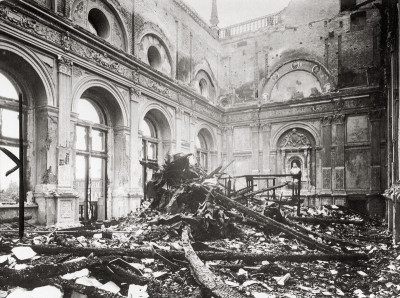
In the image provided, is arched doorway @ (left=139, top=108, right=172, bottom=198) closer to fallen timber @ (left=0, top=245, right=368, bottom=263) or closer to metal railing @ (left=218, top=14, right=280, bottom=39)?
metal railing @ (left=218, top=14, right=280, bottom=39)

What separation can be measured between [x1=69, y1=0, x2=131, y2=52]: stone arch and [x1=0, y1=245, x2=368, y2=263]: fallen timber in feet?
23.5

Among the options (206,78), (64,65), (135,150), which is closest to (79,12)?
(64,65)

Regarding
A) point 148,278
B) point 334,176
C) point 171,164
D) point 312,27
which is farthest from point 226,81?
point 148,278

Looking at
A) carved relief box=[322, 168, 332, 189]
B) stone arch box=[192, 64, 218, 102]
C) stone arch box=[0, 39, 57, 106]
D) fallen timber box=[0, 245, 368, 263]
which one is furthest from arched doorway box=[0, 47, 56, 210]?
carved relief box=[322, 168, 332, 189]

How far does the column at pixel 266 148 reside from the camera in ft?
55.7

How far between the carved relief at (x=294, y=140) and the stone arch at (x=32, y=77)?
1187 cm

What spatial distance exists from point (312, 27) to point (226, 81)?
17.7 ft

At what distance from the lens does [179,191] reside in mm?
8023

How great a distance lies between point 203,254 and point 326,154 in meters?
12.6

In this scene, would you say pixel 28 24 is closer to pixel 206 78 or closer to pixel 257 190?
pixel 257 190

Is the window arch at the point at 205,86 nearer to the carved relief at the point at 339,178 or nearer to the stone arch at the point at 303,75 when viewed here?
the stone arch at the point at 303,75

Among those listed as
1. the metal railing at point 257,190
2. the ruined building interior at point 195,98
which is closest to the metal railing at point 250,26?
the ruined building interior at point 195,98

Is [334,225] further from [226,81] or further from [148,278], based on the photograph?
[226,81]

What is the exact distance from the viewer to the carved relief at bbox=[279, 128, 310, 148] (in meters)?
16.4
